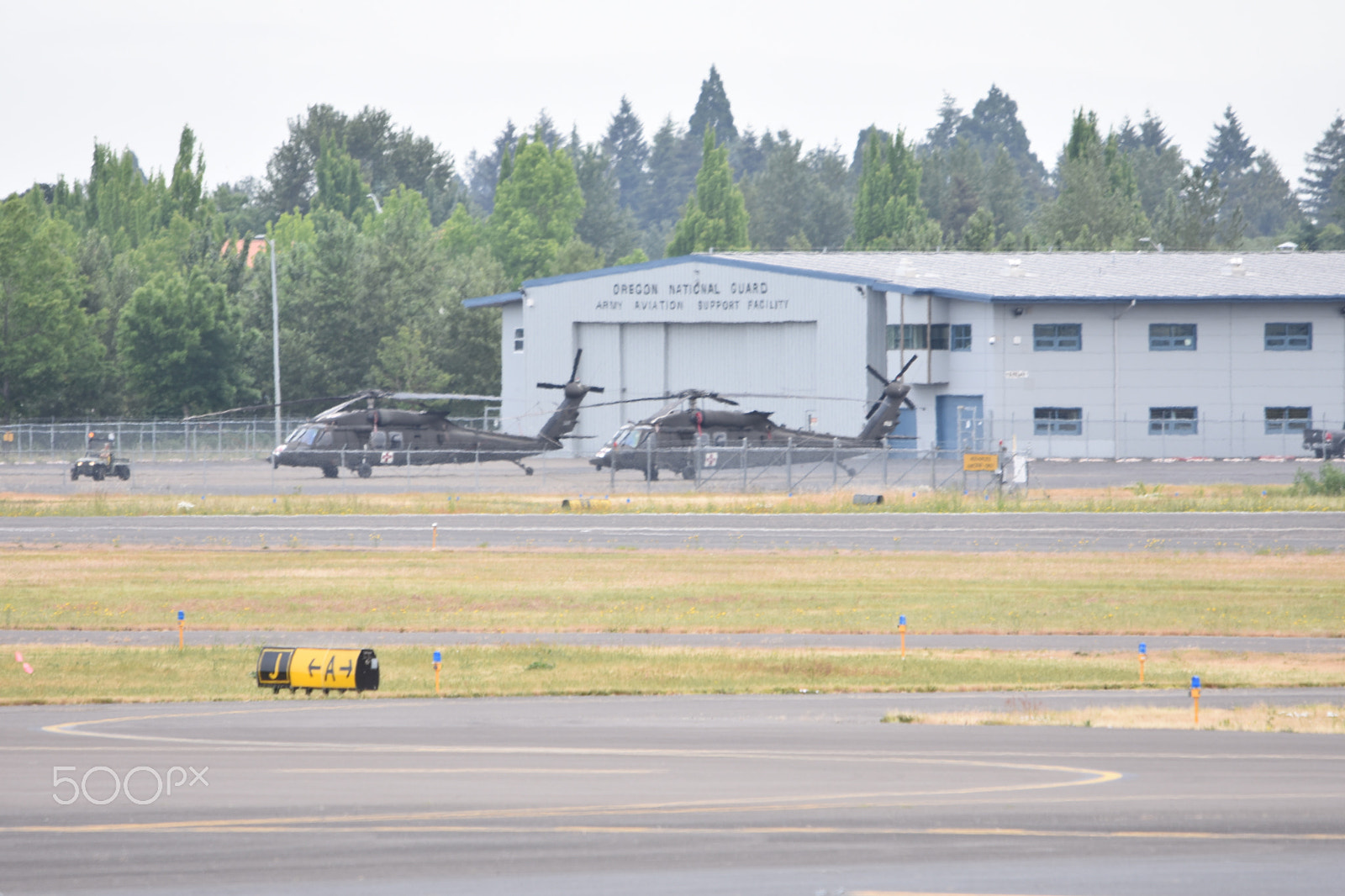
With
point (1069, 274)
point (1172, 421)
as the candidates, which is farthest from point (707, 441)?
point (1069, 274)

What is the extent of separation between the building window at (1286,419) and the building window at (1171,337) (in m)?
4.47

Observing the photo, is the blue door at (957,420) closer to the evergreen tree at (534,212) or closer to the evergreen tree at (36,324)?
the evergreen tree at (36,324)

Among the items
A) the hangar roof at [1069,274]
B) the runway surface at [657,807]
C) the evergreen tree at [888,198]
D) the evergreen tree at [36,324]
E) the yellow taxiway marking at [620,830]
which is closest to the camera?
the runway surface at [657,807]

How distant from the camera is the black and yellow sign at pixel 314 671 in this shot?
1839 cm

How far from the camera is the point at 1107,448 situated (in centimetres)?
6097

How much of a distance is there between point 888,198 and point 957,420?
60.9 m

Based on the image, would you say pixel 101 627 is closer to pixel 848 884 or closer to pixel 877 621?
pixel 877 621

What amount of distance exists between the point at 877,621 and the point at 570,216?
10302cm

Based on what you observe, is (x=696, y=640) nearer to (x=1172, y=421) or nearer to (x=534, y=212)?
(x=1172, y=421)

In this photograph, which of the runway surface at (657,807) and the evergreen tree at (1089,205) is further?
the evergreen tree at (1089,205)

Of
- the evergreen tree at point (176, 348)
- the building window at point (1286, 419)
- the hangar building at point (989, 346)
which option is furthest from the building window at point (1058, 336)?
the evergreen tree at point (176, 348)

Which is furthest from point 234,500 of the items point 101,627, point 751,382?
point 751,382

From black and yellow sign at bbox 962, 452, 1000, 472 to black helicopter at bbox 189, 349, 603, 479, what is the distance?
16.1 m

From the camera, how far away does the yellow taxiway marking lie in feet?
38.7
